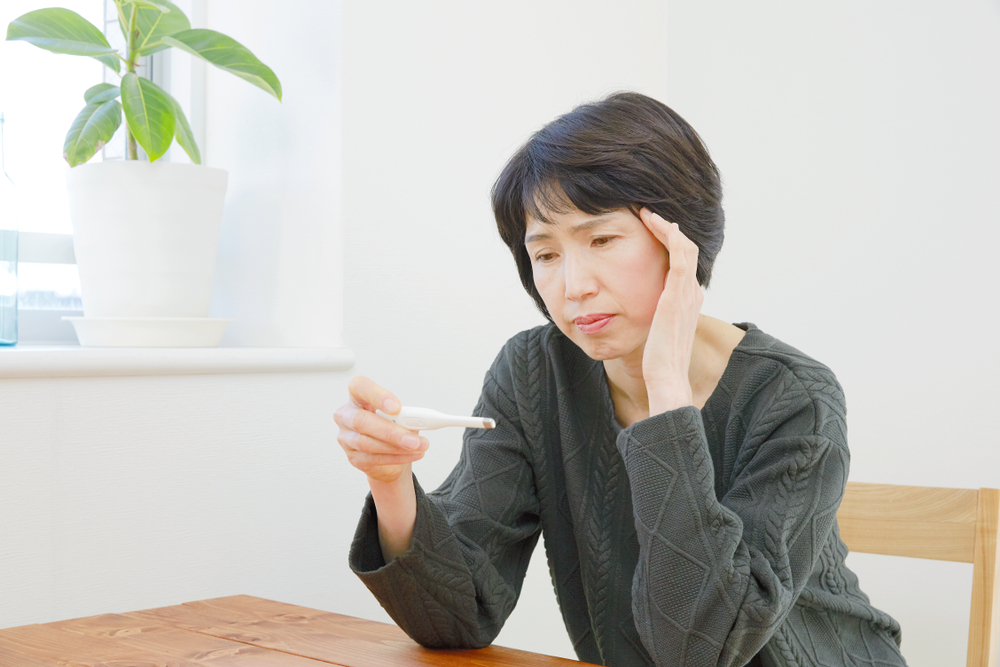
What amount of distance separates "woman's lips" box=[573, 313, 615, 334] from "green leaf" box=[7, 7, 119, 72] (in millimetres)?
848

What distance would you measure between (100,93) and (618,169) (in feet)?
2.86

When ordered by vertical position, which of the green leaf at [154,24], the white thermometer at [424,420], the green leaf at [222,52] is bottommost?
the white thermometer at [424,420]

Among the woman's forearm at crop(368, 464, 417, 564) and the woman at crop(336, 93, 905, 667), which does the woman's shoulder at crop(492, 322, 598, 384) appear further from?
the woman's forearm at crop(368, 464, 417, 564)

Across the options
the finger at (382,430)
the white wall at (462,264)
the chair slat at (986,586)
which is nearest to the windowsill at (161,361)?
the white wall at (462,264)

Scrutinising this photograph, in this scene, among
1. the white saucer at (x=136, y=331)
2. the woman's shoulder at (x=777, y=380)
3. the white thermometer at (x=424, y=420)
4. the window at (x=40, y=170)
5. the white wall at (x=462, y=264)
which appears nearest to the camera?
the white thermometer at (x=424, y=420)

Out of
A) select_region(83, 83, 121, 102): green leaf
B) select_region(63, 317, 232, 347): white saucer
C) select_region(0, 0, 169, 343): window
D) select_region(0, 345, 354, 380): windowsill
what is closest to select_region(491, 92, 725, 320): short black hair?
select_region(0, 345, 354, 380): windowsill

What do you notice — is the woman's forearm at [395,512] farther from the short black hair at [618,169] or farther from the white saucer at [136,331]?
the white saucer at [136,331]

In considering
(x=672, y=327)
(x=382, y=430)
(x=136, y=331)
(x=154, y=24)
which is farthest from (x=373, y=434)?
(x=154, y=24)

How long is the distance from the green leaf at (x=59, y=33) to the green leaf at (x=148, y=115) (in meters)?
0.06

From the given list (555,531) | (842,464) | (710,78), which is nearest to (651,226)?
(842,464)

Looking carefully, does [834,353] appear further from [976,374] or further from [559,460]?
[559,460]

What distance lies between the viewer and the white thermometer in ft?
2.58

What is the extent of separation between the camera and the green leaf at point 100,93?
1378 mm

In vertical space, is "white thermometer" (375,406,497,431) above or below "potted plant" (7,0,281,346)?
below
